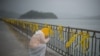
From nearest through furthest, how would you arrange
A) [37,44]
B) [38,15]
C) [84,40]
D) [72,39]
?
A: [37,44] → [84,40] → [72,39] → [38,15]

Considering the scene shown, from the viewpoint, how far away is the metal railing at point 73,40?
3.36 m

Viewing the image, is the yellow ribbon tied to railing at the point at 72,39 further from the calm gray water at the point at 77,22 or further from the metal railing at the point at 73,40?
the calm gray water at the point at 77,22

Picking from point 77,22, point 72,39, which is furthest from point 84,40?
point 77,22

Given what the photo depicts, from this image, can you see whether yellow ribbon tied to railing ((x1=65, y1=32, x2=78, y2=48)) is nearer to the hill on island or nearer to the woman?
the hill on island

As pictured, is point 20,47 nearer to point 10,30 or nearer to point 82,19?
point 10,30

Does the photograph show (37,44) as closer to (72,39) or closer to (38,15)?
(72,39)

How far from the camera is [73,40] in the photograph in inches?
147

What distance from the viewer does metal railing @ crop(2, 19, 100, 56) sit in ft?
11.0

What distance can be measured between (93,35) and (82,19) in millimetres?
968

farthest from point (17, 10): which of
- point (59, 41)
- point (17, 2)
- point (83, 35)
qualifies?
point (83, 35)

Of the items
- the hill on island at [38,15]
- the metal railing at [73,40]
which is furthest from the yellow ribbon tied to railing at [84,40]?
the hill on island at [38,15]

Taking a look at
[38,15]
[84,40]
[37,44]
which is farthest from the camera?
[38,15]

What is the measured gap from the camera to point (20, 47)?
4.38 meters

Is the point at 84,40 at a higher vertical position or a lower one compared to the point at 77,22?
lower
